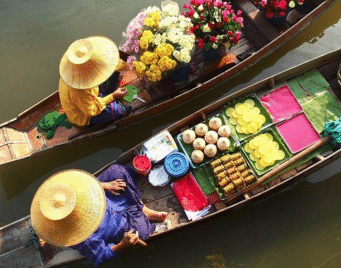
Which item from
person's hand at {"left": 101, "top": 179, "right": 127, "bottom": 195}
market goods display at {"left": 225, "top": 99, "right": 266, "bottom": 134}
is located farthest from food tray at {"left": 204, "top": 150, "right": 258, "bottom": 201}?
person's hand at {"left": 101, "top": 179, "right": 127, "bottom": 195}

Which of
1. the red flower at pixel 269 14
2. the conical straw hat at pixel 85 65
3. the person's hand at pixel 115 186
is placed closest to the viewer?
the conical straw hat at pixel 85 65

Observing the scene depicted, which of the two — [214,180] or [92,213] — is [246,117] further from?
[92,213]

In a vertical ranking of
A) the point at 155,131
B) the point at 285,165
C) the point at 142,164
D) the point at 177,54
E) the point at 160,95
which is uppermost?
the point at 177,54

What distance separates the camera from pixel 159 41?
4.34 metres

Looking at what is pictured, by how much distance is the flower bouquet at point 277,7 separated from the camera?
5027 millimetres

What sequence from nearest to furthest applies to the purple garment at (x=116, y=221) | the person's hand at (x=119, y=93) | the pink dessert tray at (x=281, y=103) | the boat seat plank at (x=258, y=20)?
the purple garment at (x=116, y=221) < the pink dessert tray at (x=281, y=103) < the person's hand at (x=119, y=93) < the boat seat plank at (x=258, y=20)

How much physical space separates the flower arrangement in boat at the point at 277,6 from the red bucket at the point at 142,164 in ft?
9.39

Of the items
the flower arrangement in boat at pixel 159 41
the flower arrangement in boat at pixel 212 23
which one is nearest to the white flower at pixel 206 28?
the flower arrangement in boat at pixel 212 23

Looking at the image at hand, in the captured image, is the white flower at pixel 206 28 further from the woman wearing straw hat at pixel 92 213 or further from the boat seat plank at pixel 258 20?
the woman wearing straw hat at pixel 92 213

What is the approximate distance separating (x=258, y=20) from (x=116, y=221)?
378 cm

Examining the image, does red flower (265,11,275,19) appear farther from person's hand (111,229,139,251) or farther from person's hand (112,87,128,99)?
person's hand (111,229,139,251)

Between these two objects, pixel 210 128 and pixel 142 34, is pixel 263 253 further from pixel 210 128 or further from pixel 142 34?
pixel 142 34

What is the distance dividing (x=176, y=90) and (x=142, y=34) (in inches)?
41.4

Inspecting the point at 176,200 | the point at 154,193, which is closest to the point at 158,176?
the point at 154,193
